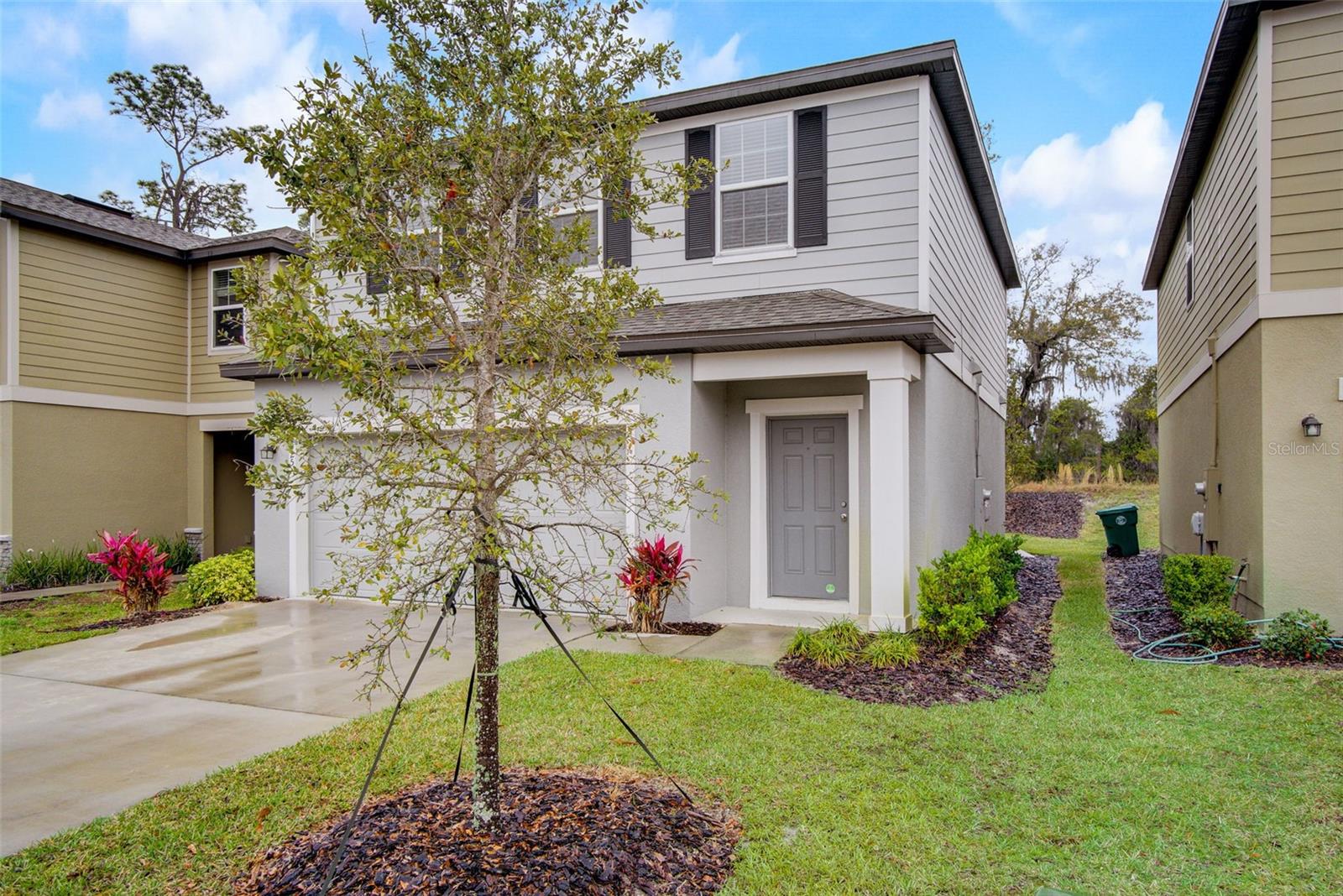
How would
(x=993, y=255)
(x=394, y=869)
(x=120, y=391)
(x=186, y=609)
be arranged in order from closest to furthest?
(x=394, y=869), (x=186, y=609), (x=120, y=391), (x=993, y=255)

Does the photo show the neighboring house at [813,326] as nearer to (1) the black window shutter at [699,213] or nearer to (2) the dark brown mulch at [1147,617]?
(1) the black window shutter at [699,213]

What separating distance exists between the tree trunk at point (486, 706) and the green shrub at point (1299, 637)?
633 centimetres

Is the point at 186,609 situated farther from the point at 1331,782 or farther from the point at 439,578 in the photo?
the point at 1331,782

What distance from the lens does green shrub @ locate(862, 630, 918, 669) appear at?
20.4 ft

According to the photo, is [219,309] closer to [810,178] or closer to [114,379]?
[114,379]

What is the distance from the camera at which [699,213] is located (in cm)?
888

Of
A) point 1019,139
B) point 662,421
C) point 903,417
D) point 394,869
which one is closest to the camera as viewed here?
point 394,869

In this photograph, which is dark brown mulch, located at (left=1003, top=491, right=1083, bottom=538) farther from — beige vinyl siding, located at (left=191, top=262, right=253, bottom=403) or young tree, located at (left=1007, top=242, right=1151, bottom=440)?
beige vinyl siding, located at (left=191, top=262, right=253, bottom=403)

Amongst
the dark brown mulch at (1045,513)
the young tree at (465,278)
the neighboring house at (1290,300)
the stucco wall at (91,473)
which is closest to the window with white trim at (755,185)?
the neighboring house at (1290,300)

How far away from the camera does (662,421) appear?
827 cm

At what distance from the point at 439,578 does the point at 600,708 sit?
2.52 m

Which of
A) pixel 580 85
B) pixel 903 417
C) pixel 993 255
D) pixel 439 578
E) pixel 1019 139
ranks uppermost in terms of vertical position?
pixel 1019 139

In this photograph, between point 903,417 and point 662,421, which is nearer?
point 903,417

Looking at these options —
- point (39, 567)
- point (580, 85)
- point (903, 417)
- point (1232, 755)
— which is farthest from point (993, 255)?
point (39, 567)
